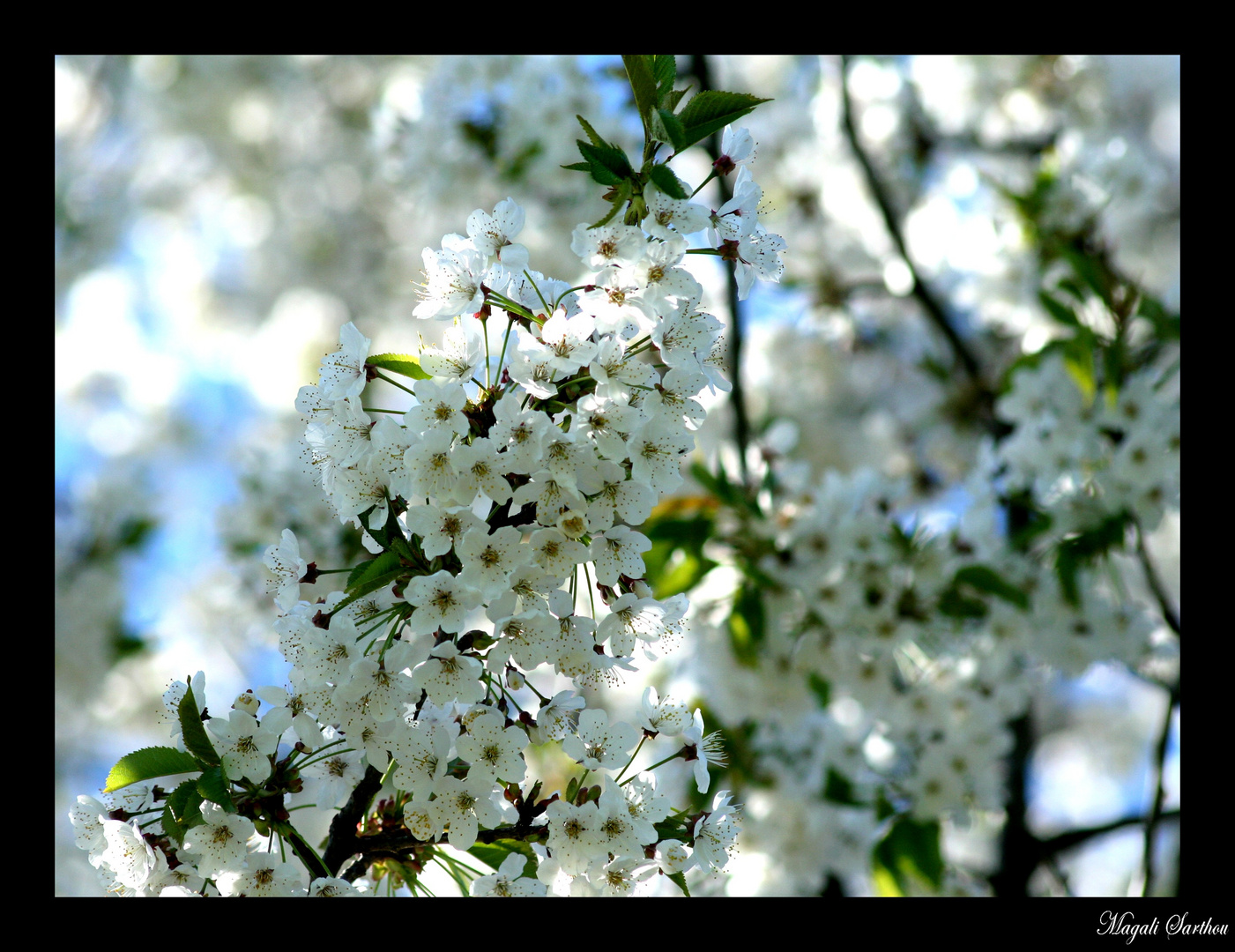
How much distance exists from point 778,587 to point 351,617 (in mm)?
1605

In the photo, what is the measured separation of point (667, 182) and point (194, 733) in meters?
0.91

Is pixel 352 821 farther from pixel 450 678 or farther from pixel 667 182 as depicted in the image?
pixel 667 182

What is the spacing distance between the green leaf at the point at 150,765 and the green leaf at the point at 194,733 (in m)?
0.03

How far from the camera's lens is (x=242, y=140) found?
6.93 meters

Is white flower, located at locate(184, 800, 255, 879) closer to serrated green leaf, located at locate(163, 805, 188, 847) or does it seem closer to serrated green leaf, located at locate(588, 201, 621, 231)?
serrated green leaf, located at locate(163, 805, 188, 847)

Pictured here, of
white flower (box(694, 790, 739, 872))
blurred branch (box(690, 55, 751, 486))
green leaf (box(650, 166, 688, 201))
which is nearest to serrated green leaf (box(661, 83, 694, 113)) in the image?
green leaf (box(650, 166, 688, 201))

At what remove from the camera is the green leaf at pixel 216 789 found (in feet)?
4.10

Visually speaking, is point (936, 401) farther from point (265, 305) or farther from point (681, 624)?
point (265, 305)

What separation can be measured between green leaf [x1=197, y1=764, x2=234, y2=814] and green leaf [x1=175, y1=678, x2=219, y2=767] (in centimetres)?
2

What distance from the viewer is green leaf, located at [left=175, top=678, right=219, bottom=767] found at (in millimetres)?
1300

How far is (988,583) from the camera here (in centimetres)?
264
